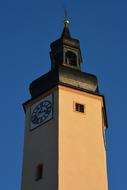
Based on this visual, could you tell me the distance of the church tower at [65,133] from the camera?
2883 centimetres

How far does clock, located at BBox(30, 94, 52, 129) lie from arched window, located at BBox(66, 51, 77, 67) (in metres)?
3.25

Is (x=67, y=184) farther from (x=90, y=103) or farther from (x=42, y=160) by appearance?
(x=90, y=103)

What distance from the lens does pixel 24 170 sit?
30.1m

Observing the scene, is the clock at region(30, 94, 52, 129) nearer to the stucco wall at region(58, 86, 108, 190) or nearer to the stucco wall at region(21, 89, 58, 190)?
the stucco wall at region(21, 89, 58, 190)

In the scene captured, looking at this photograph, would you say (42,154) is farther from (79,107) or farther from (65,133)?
(79,107)

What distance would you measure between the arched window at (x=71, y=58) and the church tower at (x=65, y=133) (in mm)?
428

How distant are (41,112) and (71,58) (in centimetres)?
450

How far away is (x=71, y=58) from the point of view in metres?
34.7

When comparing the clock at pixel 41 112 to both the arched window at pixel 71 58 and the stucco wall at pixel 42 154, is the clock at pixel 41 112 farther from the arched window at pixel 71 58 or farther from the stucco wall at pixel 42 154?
the arched window at pixel 71 58

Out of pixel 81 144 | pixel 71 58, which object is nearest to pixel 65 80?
pixel 71 58

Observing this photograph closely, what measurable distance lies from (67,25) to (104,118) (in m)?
7.48

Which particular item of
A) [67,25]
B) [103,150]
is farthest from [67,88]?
[67,25]

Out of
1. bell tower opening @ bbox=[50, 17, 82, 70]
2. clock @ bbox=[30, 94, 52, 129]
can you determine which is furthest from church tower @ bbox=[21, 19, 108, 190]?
bell tower opening @ bbox=[50, 17, 82, 70]

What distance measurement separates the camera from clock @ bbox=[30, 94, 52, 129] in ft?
102
